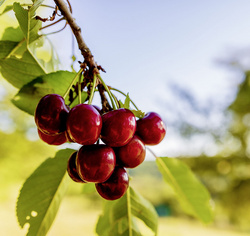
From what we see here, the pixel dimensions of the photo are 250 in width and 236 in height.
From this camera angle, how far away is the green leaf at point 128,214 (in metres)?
0.72

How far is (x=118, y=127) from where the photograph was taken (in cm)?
43

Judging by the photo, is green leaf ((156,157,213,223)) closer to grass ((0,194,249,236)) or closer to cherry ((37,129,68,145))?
cherry ((37,129,68,145))

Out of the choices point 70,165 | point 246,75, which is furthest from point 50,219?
point 246,75

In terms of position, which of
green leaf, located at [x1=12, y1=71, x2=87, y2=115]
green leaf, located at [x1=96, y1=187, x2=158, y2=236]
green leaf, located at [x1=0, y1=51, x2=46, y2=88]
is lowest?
green leaf, located at [x1=96, y1=187, x2=158, y2=236]

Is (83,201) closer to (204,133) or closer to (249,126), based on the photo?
(204,133)

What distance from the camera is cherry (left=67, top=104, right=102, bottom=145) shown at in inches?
16.3

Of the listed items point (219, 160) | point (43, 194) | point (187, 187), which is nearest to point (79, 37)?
point (43, 194)

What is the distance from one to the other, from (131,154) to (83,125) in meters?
0.11

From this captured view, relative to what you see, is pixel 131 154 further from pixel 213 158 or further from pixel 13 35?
pixel 213 158

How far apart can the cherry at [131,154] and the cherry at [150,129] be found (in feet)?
0.12

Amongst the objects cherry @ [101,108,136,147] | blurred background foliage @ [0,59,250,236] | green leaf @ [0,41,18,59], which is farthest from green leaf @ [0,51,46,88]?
blurred background foliage @ [0,59,250,236]

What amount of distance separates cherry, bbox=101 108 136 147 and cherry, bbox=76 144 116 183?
0.7 inches

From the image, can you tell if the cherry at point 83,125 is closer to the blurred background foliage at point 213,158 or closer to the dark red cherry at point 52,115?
the dark red cherry at point 52,115

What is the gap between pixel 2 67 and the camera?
2.07 feet
